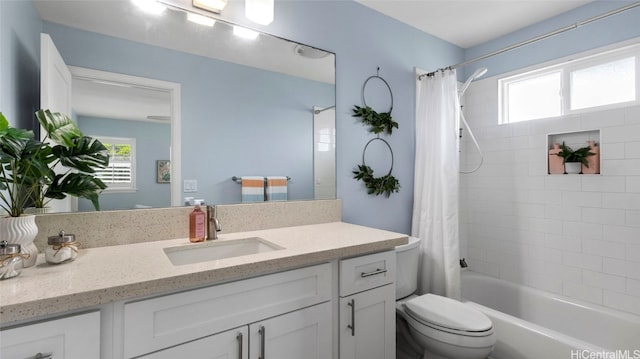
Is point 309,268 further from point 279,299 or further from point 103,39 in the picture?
point 103,39

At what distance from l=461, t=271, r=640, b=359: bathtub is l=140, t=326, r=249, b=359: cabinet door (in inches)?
59.5

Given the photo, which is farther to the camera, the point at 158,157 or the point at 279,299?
the point at 158,157

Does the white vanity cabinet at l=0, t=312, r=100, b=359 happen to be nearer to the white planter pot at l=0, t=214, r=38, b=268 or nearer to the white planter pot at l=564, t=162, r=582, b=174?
the white planter pot at l=0, t=214, r=38, b=268

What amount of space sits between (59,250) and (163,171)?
0.52m

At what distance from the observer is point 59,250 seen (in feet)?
3.33

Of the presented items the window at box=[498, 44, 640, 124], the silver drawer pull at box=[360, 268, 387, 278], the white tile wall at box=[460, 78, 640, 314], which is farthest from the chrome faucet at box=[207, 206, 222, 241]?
the window at box=[498, 44, 640, 124]

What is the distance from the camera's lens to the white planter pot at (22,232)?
0.92 metres

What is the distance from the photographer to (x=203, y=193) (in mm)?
1531

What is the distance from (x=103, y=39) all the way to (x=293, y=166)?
1.07 metres

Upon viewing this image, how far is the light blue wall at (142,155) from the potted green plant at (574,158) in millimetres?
2572

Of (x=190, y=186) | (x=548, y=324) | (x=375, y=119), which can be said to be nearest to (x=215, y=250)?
(x=190, y=186)

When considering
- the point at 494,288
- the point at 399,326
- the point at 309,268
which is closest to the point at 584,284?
the point at 494,288

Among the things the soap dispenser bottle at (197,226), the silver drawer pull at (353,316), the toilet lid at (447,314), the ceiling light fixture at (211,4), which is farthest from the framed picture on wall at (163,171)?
the toilet lid at (447,314)

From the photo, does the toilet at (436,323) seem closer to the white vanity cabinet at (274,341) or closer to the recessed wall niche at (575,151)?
the white vanity cabinet at (274,341)
